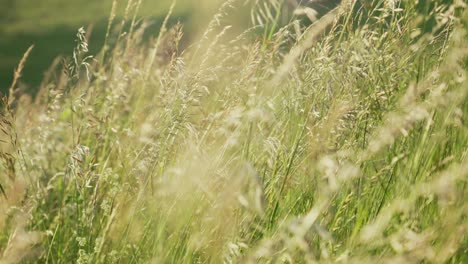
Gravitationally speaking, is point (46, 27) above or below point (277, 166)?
below

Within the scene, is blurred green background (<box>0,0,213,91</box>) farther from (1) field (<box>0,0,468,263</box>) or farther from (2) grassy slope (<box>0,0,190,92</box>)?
(1) field (<box>0,0,468,263</box>)

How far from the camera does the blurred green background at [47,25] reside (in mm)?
16078

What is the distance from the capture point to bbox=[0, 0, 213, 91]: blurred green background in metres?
16.1

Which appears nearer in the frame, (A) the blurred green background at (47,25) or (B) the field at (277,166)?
(B) the field at (277,166)

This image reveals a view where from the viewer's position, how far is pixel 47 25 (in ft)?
64.7

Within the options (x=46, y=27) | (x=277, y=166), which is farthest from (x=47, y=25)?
(x=277, y=166)

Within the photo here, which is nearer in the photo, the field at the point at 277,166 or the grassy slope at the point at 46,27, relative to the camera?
the field at the point at 277,166

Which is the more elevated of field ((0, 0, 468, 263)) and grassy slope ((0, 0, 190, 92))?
field ((0, 0, 468, 263))

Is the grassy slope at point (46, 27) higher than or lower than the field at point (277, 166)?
lower

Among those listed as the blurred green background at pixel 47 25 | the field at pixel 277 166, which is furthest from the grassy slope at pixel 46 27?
the field at pixel 277 166

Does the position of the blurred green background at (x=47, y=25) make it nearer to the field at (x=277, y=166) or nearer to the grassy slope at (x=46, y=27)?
the grassy slope at (x=46, y=27)

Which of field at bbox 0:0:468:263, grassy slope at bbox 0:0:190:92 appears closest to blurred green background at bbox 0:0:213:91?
grassy slope at bbox 0:0:190:92

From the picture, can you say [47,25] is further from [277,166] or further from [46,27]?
[277,166]

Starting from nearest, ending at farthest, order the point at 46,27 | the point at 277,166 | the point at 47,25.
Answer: the point at 277,166 < the point at 46,27 < the point at 47,25
